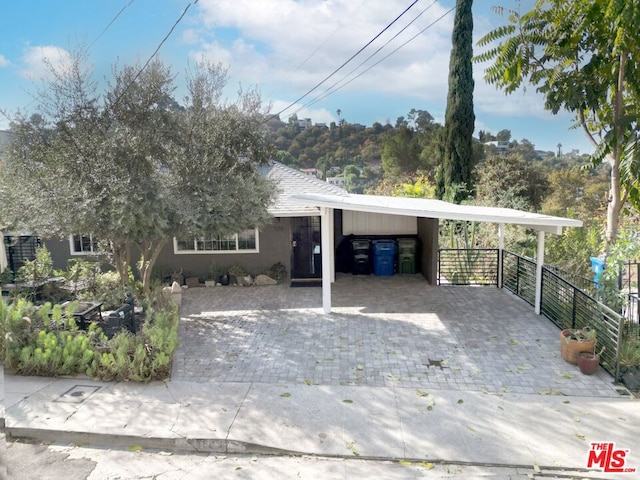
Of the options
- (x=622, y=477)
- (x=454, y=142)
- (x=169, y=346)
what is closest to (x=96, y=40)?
(x=169, y=346)

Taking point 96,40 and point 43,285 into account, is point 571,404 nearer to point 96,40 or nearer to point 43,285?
point 96,40

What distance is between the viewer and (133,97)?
7.21 meters

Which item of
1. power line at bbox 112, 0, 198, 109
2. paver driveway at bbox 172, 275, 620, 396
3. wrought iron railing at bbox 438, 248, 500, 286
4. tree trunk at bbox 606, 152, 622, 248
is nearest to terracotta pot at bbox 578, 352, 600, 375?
paver driveway at bbox 172, 275, 620, 396

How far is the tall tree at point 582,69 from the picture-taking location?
7.41 metres

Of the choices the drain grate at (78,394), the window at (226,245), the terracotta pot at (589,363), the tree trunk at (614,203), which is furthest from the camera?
the window at (226,245)

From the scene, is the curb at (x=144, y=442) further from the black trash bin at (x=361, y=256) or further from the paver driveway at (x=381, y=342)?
the black trash bin at (x=361, y=256)

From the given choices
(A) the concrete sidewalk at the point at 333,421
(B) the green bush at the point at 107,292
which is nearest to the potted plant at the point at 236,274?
(B) the green bush at the point at 107,292

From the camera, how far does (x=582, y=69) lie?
7.90m

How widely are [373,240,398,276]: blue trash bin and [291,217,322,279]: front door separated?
163cm

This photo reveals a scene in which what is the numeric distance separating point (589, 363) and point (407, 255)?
638 cm

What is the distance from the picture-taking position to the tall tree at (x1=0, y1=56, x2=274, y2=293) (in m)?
6.84

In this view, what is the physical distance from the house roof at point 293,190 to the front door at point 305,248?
1.87 ft

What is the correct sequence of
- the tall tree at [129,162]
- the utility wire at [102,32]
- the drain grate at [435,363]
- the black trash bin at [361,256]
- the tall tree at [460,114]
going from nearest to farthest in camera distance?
the drain grate at [435,363] → the tall tree at [129,162] → the utility wire at [102,32] → the black trash bin at [361,256] → the tall tree at [460,114]

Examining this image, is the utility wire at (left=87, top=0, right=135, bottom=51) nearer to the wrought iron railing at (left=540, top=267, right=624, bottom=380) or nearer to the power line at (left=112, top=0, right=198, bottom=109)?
the power line at (left=112, top=0, right=198, bottom=109)
